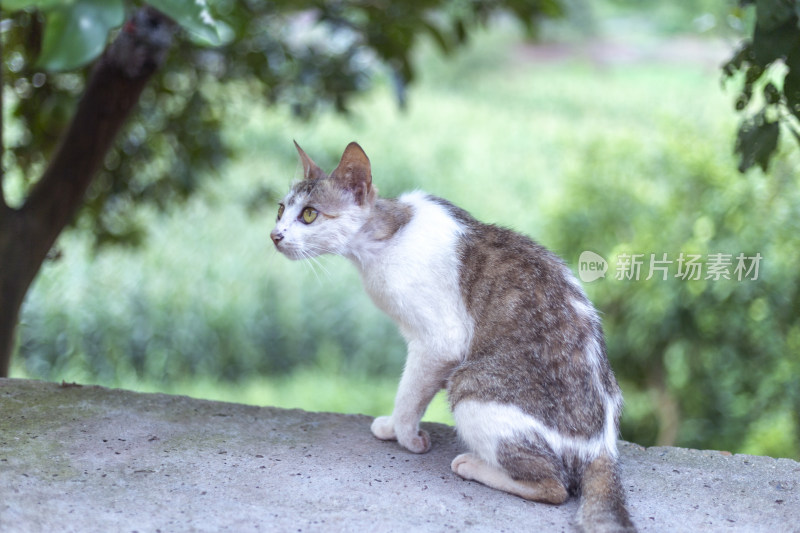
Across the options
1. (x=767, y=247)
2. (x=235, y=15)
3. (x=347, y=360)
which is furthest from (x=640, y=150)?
(x=235, y=15)

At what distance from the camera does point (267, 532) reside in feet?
6.27

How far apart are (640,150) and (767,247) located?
1.88 m

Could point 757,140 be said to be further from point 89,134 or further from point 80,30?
point 89,134

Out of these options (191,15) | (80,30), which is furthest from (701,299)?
(80,30)

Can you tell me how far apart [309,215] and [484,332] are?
636 millimetres

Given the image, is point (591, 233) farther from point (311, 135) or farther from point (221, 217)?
point (311, 135)

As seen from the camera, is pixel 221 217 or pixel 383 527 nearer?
pixel 383 527

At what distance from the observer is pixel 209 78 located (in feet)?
15.1

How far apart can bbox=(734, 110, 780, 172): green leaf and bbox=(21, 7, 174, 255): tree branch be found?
6.53 ft

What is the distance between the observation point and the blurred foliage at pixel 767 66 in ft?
6.52

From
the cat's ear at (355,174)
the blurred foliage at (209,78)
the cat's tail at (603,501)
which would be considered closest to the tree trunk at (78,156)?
the blurred foliage at (209,78)

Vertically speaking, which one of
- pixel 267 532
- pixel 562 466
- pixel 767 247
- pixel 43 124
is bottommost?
pixel 267 532

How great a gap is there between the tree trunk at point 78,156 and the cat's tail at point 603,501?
2.05 metres

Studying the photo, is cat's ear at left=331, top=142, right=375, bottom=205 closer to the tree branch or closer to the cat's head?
the cat's head
